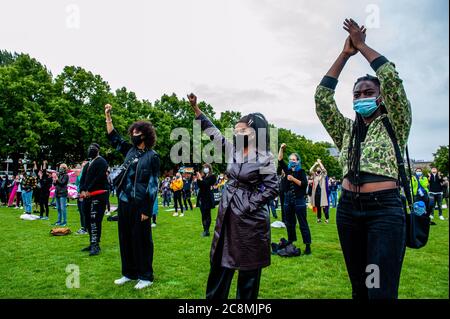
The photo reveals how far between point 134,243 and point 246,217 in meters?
2.51

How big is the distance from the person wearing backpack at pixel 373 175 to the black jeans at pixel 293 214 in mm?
4871

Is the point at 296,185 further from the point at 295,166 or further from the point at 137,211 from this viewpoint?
the point at 137,211

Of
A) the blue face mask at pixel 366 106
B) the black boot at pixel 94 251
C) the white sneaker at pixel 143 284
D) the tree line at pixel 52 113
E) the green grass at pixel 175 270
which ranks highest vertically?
the tree line at pixel 52 113

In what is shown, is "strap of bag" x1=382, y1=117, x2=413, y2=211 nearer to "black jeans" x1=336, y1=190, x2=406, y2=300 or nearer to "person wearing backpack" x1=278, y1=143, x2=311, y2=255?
"black jeans" x1=336, y1=190, x2=406, y2=300

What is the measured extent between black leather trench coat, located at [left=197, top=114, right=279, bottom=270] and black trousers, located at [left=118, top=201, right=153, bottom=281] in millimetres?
2128

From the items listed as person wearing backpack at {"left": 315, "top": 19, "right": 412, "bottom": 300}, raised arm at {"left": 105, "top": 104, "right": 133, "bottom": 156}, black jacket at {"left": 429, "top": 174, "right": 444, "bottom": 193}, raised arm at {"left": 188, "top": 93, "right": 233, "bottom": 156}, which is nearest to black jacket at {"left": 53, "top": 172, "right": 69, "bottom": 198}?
raised arm at {"left": 105, "top": 104, "right": 133, "bottom": 156}

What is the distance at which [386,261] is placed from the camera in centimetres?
256

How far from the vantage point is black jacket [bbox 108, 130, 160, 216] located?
5.22m

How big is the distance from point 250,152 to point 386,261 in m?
1.63

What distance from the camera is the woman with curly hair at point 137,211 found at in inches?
203

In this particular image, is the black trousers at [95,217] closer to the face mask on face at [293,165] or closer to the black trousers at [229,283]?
the face mask on face at [293,165]

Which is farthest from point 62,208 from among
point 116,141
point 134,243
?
point 134,243

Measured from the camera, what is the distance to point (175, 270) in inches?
240

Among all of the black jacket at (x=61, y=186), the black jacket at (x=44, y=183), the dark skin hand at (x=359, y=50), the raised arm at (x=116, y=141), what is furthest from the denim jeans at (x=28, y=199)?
the dark skin hand at (x=359, y=50)
